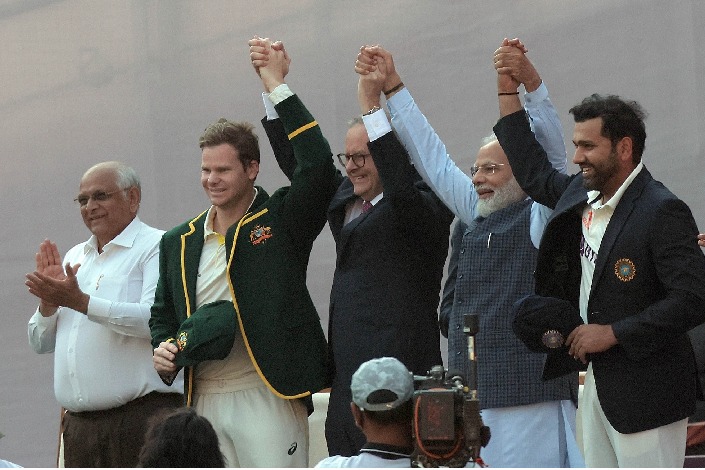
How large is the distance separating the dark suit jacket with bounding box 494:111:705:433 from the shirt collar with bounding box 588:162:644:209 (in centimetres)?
1

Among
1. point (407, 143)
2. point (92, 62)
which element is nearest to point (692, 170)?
point (407, 143)

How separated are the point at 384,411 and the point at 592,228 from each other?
104 cm

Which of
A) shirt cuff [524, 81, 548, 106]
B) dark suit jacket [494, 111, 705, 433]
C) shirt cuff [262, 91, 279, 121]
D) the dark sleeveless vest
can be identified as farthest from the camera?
shirt cuff [262, 91, 279, 121]

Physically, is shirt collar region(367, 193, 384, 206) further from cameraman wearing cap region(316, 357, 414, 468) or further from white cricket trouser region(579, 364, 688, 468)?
cameraman wearing cap region(316, 357, 414, 468)

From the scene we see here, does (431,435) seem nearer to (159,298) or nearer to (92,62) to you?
(159,298)

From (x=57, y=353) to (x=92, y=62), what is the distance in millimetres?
1416

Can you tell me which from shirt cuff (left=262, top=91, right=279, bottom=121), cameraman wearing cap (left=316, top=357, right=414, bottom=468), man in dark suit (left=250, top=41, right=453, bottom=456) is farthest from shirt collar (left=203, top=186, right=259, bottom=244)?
cameraman wearing cap (left=316, top=357, right=414, bottom=468)

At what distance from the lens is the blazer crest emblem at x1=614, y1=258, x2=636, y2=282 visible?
3.93 metres

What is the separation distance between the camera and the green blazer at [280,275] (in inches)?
177

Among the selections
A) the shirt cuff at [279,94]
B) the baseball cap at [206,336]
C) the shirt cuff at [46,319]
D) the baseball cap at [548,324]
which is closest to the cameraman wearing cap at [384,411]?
the baseball cap at [548,324]

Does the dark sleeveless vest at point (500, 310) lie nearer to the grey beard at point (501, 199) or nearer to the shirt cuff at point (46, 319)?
the grey beard at point (501, 199)

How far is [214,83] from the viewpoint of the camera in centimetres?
602

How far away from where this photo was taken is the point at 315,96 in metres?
5.90

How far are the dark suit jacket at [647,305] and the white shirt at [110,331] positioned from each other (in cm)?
166
